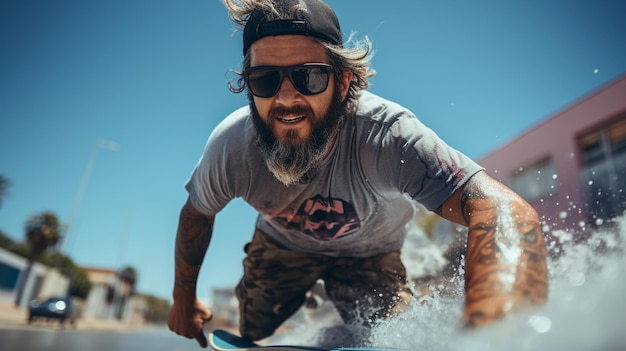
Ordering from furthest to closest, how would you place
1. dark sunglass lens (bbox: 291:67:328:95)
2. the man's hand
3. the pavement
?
the pavement
the man's hand
dark sunglass lens (bbox: 291:67:328:95)

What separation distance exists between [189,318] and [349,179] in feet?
4.19

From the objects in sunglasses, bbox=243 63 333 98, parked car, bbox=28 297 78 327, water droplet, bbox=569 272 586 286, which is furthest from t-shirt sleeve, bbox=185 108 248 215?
parked car, bbox=28 297 78 327

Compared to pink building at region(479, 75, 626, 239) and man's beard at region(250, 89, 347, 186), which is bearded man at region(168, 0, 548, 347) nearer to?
man's beard at region(250, 89, 347, 186)

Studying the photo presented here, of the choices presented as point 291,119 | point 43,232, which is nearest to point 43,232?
point 43,232

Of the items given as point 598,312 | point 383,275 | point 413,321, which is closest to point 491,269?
point 598,312

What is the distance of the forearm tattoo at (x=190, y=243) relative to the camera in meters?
2.36

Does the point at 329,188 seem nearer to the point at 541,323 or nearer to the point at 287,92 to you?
the point at 287,92

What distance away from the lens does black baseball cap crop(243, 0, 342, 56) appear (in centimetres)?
178

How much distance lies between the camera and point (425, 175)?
5.25ft

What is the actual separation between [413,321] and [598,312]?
2.57 ft

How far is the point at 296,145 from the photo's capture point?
1854 mm

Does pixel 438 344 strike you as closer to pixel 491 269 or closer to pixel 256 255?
pixel 491 269

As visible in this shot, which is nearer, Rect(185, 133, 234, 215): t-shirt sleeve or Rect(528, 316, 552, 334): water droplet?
Rect(528, 316, 552, 334): water droplet

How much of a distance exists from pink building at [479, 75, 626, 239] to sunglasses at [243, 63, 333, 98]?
0.71 m
